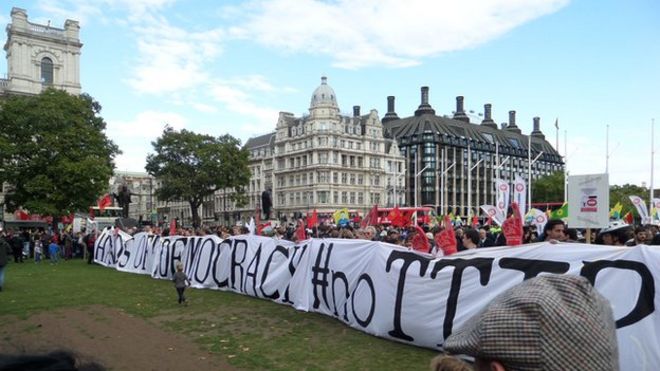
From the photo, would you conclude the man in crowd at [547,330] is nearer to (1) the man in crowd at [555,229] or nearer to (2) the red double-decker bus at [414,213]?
(1) the man in crowd at [555,229]

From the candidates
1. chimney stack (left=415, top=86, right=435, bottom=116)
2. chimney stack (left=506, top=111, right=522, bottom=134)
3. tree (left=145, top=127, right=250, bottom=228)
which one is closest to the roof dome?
chimney stack (left=415, top=86, right=435, bottom=116)

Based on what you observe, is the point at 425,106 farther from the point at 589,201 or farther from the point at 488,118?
the point at 589,201

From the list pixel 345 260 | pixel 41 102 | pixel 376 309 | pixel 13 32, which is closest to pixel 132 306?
pixel 345 260

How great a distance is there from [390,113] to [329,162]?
2791cm

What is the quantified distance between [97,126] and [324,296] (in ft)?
132

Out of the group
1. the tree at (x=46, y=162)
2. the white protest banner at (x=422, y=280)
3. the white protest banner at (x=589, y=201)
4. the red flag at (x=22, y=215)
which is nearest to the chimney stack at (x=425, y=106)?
the red flag at (x=22, y=215)

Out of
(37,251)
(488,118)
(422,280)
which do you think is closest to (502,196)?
(422,280)

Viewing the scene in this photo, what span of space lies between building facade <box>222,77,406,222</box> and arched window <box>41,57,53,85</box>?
4334 cm

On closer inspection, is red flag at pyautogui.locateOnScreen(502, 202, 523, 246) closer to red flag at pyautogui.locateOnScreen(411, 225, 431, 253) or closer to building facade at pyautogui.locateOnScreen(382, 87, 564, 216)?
red flag at pyautogui.locateOnScreen(411, 225, 431, 253)

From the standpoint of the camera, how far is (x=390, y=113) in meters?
121

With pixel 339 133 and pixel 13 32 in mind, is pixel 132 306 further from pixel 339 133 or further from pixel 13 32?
pixel 339 133

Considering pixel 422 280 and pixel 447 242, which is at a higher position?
pixel 447 242

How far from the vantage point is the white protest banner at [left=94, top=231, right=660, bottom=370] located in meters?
6.16

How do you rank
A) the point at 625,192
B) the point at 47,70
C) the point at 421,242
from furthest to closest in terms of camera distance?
the point at 625,192, the point at 47,70, the point at 421,242
